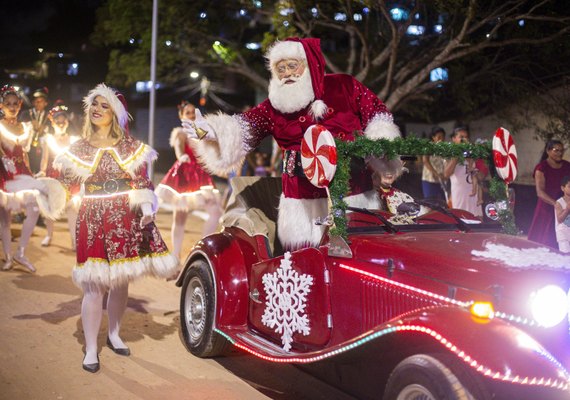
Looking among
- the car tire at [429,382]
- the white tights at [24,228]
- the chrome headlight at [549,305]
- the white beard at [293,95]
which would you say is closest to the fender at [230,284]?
the white beard at [293,95]

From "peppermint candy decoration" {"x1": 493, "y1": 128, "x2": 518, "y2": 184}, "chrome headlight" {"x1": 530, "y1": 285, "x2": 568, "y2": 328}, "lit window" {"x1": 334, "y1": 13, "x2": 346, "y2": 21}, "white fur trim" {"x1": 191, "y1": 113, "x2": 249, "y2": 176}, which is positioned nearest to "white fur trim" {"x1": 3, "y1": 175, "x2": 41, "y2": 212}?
"white fur trim" {"x1": 191, "y1": 113, "x2": 249, "y2": 176}

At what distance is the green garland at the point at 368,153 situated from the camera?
14.3ft

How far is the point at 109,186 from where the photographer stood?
556cm

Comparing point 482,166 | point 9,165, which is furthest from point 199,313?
point 9,165

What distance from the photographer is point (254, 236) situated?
5.58m

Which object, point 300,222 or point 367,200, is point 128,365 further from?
point 367,200

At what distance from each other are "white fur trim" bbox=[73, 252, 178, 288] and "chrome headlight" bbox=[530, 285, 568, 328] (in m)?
3.11

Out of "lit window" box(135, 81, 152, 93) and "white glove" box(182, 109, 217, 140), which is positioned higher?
"lit window" box(135, 81, 152, 93)

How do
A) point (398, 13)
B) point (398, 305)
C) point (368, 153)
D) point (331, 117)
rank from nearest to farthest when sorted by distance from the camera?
1. point (398, 305)
2. point (368, 153)
3. point (331, 117)
4. point (398, 13)

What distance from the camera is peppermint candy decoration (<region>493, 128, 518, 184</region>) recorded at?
483 cm

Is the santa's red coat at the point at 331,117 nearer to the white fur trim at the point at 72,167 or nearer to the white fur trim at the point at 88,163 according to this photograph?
the white fur trim at the point at 88,163

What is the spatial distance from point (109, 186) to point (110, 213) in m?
0.22

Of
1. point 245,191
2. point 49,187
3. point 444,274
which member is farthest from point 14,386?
point 444,274

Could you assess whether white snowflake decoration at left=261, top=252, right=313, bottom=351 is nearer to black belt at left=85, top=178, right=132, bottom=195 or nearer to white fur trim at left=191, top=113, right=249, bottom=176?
white fur trim at left=191, top=113, right=249, bottom=176
